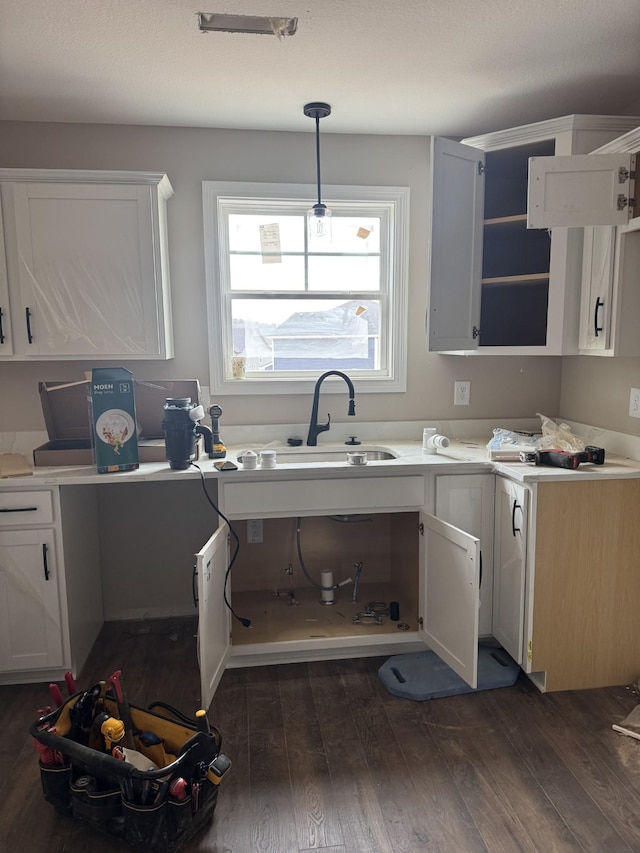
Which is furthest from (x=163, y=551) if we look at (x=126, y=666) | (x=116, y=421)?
(x=116, y=421)

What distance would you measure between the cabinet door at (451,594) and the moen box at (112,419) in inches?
50.4

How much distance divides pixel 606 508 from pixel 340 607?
130 cm

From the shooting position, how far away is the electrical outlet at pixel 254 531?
3.09 metres

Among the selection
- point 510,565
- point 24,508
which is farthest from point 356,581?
point 24,508

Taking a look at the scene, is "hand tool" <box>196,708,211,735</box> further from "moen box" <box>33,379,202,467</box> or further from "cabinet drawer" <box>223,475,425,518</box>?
"moen box" <box>33,379,202,467</box>

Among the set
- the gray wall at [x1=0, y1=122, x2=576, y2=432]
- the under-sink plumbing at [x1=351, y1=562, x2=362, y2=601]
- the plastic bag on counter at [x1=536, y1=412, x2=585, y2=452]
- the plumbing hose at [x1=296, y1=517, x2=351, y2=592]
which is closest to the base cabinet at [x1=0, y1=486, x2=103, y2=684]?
the gray wall at [x1=0, y1=122, x2=576, y2=432]

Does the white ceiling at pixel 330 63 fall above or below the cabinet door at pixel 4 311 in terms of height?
above

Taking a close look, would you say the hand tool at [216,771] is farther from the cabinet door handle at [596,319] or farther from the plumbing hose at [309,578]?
the cabinet door handle at [596,319]

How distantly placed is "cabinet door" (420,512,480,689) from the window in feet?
3.11

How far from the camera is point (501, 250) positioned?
305 centimetres

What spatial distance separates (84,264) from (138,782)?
1992 millimetres

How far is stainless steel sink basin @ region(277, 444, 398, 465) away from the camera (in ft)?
9.87

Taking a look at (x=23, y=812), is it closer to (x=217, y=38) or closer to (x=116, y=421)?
(x=116, y=421)

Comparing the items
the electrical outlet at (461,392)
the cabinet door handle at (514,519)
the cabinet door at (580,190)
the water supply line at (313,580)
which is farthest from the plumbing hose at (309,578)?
the cabinet door at (580,190)
